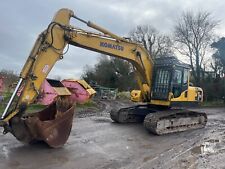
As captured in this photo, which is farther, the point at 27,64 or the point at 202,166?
the point at 27,64

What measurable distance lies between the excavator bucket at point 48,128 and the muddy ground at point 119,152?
0.21 m

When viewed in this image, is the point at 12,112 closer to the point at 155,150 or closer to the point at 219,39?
the point at 155,150

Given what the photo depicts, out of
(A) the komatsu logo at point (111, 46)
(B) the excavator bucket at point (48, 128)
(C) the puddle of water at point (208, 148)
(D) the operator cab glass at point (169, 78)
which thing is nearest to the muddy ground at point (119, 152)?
(C) the puddle of water at point (208, 148)

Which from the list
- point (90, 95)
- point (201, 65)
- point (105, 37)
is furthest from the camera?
point (201, 65)

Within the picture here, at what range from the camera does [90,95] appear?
690 inches

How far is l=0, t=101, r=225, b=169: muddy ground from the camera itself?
6.07 metres

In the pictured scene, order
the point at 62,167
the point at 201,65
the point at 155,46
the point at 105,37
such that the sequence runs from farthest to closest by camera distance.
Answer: the point at 155,46 → the point at 201,65 → the point at 105,37 → the point at 62,167

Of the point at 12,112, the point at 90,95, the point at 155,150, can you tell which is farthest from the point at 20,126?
the point at 90,95

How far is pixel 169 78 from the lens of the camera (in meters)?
10.3

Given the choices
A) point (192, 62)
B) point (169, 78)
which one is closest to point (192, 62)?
point (192, 62)

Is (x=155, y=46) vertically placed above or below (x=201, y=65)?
above

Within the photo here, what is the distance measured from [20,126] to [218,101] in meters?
27.1

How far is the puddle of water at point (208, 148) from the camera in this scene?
24.0 ft

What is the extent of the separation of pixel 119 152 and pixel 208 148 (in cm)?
226
